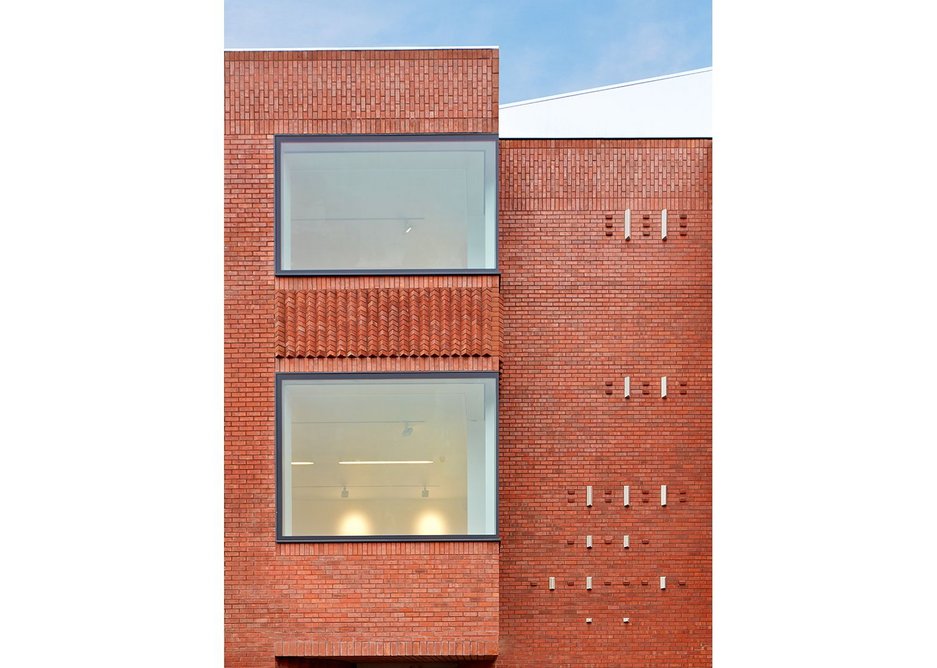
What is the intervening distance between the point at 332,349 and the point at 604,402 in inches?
138

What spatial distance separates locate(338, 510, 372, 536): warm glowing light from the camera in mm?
9789

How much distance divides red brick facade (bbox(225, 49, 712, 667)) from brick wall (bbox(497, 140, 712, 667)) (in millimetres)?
26

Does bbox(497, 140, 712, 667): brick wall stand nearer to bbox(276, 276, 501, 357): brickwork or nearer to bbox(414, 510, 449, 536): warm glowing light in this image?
bbox(276, 276, 501, 357): brickwork

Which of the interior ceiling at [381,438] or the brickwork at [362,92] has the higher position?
the brickwork at [362,92]

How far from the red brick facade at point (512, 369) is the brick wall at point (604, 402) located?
3 centimetres

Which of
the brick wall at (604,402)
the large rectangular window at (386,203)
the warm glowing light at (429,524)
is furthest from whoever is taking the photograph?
the brick wall at (604,402)

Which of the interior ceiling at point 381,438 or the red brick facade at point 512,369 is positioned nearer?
the red brick facade at point 512,369

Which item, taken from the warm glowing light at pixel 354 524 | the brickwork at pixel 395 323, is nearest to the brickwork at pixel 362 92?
the brickwork at pixel 395 323

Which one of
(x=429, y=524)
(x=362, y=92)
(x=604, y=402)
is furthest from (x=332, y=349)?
(x=604, y=402)

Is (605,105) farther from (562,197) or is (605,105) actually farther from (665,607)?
(665,607)

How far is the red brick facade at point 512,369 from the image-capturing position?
971 cm

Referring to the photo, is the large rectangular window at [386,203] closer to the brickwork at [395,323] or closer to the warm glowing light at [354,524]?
the brickwork at [395,323]

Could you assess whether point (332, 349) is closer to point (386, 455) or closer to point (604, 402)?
point (386, 455)

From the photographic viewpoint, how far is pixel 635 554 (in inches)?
426
